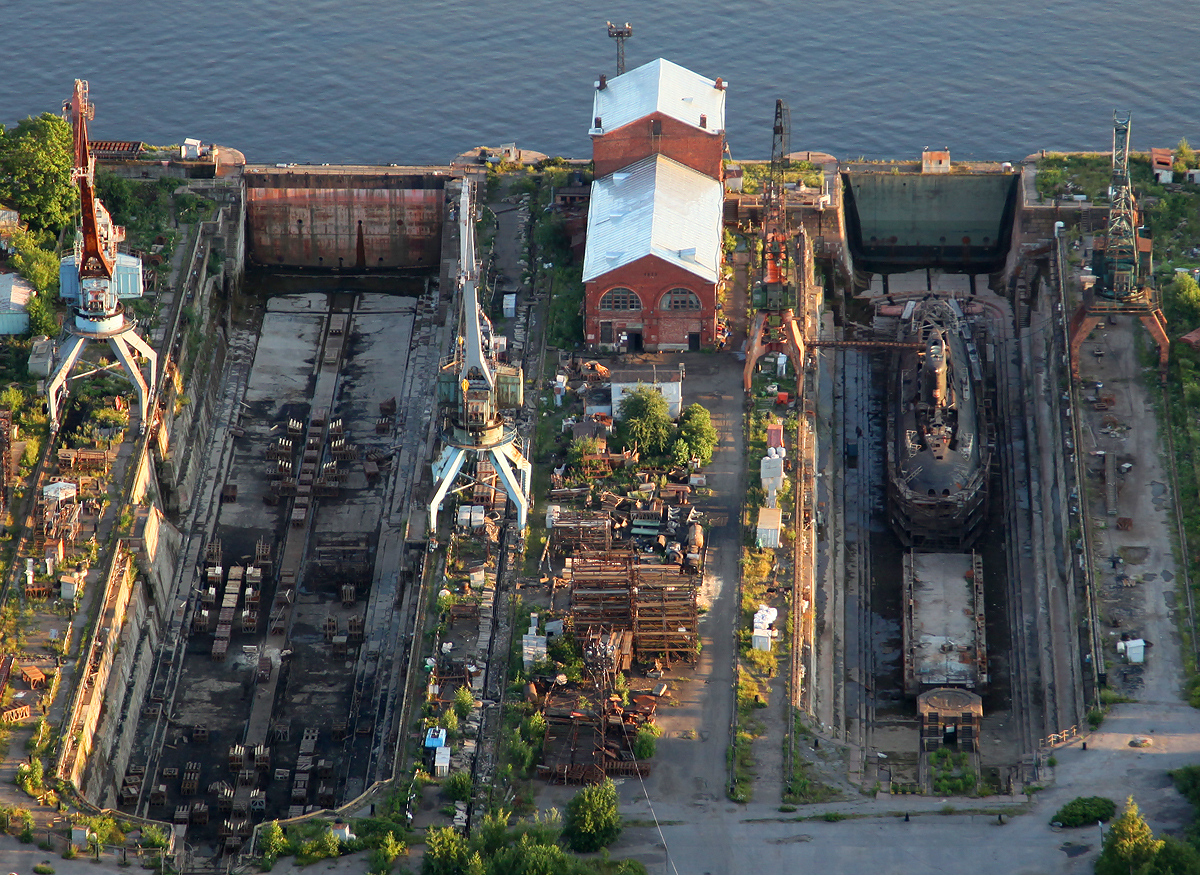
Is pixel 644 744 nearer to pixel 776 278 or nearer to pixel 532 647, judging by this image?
pixel 532 647

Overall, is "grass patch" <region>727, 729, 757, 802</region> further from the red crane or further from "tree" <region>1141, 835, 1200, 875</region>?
the red crane

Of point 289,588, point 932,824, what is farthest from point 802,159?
point 932,824

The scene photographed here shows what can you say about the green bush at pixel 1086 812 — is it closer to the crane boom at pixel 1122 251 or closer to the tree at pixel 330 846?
the tree at pixel 330 846

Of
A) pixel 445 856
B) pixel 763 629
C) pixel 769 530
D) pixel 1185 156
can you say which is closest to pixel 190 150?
pixel 769 530

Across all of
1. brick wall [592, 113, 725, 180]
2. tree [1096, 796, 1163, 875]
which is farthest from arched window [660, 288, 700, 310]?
tree [1096, 796, 1163, 875]

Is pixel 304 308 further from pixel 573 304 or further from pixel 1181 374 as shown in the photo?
pixel 1181 374
